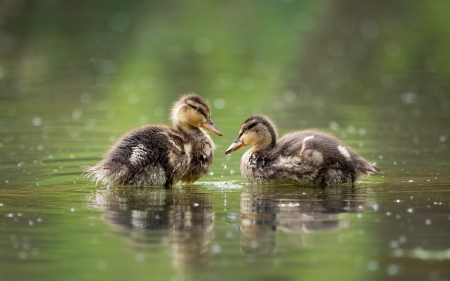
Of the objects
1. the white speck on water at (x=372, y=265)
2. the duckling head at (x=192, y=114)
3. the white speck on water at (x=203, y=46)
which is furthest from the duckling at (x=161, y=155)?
the white speck on water at (x=203, y=46)

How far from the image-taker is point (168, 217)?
299 inches

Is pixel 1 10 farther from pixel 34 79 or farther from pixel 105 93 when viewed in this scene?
pixel 105 93

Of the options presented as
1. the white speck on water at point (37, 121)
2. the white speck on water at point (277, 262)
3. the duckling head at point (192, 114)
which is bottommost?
the white speck on water at point (277, 262)

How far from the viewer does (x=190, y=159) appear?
374 inches

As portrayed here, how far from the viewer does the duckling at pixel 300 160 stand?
9172mm

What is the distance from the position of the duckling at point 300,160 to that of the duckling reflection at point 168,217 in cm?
94

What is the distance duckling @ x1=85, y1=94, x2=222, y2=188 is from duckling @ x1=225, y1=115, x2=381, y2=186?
522 mm

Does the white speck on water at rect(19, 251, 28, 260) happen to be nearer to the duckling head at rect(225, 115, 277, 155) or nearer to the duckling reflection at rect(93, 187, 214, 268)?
the duckling reflection at rect(93, 187, 214, 268)

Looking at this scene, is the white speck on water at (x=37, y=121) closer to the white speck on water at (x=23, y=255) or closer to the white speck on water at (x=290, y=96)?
the white speck on water at (x=290, y=96)

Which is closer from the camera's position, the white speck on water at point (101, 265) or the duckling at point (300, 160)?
the white speck on water at point (101, 265)

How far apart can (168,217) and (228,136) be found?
4940 millimetres

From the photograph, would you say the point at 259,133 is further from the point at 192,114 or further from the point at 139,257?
the point at 139,257

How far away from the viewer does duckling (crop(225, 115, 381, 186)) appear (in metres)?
9.17

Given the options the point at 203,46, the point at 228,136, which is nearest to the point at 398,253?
the point at 228,136
